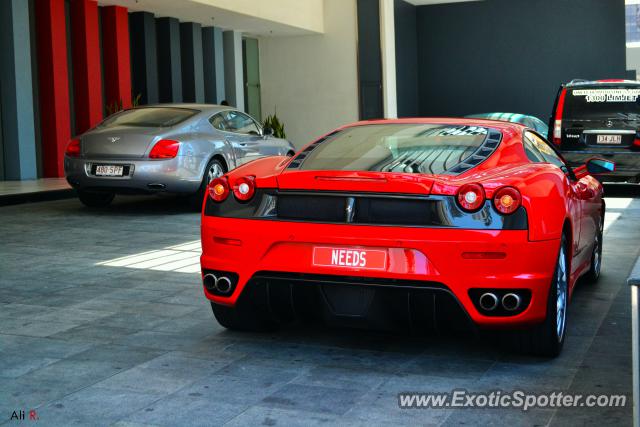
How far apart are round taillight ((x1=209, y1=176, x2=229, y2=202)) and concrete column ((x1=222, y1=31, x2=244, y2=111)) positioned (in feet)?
62.2

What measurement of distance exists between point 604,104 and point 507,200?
9.15 m

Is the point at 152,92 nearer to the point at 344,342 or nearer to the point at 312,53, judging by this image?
the point at 312,53

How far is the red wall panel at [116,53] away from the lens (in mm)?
18703

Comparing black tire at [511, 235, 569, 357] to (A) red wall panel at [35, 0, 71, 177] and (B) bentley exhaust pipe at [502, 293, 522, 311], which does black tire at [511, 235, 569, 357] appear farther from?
(A) red wall panel at [35, 0, 71, 177]

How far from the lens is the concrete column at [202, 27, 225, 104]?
22359 millimetres

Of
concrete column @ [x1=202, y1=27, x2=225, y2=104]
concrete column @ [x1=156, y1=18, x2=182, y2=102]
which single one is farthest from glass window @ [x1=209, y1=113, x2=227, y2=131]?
concrete column @ [x1=202, y1=27, x2=225, y2=104]

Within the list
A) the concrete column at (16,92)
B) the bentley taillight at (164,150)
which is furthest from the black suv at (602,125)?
the concrete column at (16,92)

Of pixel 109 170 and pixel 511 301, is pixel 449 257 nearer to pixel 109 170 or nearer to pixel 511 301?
pixel 511 301

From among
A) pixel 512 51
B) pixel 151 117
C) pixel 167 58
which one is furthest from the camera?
pixel 512 51

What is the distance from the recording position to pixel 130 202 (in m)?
12.9

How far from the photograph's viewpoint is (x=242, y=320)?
4.99 metres

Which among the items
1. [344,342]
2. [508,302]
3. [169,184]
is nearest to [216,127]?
[169,184]

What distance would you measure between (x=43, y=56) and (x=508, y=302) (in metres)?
14.4

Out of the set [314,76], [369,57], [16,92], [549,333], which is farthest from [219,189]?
[314,76]
